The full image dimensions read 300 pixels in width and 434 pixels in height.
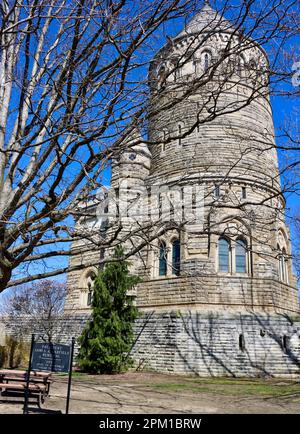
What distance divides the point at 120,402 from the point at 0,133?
6.03 meters

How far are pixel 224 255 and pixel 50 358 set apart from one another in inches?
562

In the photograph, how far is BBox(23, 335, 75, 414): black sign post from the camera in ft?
21.5

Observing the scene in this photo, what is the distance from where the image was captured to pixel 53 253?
730 centimetres

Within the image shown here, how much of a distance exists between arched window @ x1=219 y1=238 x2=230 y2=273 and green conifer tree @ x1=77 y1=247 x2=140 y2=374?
451cm

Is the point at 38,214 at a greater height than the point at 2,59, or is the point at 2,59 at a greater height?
the point at 2,59

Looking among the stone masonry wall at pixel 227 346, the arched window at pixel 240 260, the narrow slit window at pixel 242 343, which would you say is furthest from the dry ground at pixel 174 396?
the arched window at pixel 240 260

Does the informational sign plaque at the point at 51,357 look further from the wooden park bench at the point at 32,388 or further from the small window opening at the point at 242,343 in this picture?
the small window opening at the point at 242,343

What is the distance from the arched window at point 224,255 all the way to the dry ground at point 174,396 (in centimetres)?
613

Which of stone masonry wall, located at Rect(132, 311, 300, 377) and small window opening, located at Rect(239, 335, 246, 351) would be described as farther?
small window opening, located at Rect(239, 335, 246, 351)

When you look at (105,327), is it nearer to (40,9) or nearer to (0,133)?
(0,133)

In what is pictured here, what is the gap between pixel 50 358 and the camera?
6695 millimetres

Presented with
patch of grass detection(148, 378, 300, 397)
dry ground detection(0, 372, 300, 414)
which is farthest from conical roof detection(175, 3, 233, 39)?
patch of grass detection(148, 378, 300, 397)

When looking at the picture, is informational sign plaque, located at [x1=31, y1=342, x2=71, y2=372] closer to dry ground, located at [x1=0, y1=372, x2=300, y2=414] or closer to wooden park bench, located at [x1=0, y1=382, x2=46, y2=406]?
→ dry ground, located at [x1=0, y1=372, x2=300, y2=414]

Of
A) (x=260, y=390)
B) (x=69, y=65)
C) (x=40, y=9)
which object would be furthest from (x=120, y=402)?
(x=40, y=9)
